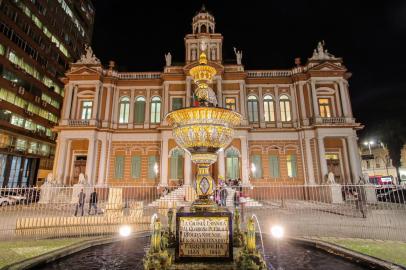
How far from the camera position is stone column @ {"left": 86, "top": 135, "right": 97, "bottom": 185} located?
67.4 feet

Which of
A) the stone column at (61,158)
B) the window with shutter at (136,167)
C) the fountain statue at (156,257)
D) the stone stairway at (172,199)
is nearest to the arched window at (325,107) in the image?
the stone stairway at (172,199)

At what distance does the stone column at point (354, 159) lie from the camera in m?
19.8

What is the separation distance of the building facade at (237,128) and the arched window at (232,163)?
9 centimetres

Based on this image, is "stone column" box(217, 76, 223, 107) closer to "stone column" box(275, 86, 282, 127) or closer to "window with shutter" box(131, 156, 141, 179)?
"stone column" box(275, 86, 282, 127)

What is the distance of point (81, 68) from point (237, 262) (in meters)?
24.3

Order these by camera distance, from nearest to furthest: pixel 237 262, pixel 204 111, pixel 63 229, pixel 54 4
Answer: pixel 237 262 → pixel 204 111 → pixel 63 229 → pixel 54 4

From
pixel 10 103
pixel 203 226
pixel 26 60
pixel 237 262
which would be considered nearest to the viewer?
pixel 237 262

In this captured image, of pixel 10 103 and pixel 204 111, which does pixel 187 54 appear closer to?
pixel 204 111

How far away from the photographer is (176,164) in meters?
21.4

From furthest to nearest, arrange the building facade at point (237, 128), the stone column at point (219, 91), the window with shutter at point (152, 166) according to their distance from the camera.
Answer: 1. the window with shutter at point (152, 166)
2. the stone column at point (219, 91)
3. the building facade at point (237, 128)

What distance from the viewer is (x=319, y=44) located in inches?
903

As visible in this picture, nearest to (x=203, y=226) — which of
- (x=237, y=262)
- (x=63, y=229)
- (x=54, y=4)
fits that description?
(x=237, y=262)

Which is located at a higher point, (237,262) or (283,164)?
(283,164)

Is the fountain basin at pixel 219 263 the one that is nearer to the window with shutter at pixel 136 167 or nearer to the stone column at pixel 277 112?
the window with shutter at pixel 136 167
